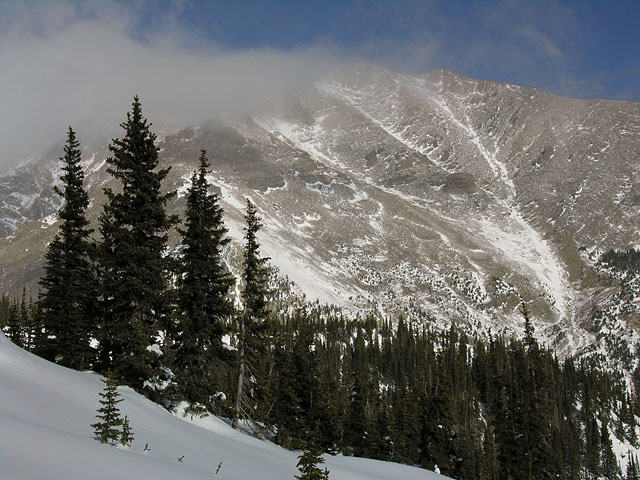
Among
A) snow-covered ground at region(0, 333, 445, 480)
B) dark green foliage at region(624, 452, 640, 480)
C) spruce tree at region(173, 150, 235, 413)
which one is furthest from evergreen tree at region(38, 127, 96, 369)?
dark green foliage at region(624, 452, 640, 480)

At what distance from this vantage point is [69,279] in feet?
90.3

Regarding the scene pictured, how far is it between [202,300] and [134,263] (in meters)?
5.40

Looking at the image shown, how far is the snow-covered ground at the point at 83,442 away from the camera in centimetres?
770

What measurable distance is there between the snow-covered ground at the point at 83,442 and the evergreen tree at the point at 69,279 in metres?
8.57

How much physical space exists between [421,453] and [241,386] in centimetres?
2864

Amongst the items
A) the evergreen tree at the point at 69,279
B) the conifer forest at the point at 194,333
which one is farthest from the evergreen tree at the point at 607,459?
the evergreen tree at the point at 69,279

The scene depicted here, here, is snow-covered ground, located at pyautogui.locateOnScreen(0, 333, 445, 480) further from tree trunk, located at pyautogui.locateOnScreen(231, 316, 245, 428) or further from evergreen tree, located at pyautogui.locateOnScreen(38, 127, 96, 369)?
evergreen tree, located at pyautogui.locateOnScreen(38, 127, 96, 369)

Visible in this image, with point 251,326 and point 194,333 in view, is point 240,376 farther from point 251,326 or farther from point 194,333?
point 194,333

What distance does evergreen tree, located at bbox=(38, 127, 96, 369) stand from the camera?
2472 centimetres

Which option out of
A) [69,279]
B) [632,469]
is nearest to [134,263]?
[69,279]

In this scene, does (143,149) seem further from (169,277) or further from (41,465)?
(41,465)

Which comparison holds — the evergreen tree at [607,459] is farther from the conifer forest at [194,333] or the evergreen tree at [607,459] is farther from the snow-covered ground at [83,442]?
the snow-covered ground at [83,442]

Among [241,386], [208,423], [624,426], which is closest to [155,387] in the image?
[208,423]

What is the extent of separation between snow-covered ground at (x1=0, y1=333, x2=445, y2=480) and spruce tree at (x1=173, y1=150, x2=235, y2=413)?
7205mm
